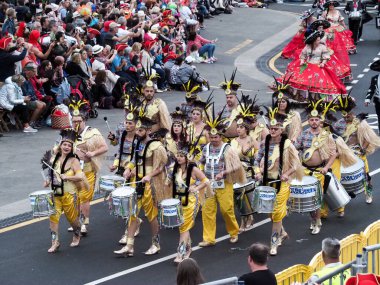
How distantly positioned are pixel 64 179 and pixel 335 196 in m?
4.52

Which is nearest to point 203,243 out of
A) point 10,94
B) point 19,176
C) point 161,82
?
point 19,176

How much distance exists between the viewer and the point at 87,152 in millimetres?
17531

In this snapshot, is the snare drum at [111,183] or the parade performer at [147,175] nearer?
the parade performer at [147,175]

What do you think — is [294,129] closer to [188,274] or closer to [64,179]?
[64,179]

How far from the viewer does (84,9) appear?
30812mm

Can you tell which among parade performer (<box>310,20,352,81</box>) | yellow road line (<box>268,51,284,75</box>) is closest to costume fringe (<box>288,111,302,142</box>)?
parade performer (<box>310,20,352,81</box>)

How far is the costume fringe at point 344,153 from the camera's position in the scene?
17797 millimetres

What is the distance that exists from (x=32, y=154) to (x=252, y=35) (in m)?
18.8

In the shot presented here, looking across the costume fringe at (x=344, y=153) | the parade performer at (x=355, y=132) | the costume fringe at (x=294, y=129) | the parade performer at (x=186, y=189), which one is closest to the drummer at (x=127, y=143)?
the parade performer at (x=186, y=189)

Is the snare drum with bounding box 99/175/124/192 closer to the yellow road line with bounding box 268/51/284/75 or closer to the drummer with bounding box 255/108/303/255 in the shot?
the drummer with bounding box 255/108/303/255

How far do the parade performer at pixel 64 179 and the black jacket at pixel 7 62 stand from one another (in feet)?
25.2

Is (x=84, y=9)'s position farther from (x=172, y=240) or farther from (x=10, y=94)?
(x=172, y=240)

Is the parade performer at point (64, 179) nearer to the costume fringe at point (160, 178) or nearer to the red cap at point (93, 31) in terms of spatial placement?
the costume fringe at point (160, 178)

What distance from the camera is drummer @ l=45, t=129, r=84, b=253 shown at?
16.5m
